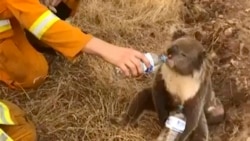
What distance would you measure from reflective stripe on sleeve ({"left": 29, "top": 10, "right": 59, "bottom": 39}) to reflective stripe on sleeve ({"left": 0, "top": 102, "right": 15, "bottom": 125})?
44 cm

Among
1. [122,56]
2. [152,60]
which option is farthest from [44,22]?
[152,60]

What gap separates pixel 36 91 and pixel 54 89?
0.37 ft

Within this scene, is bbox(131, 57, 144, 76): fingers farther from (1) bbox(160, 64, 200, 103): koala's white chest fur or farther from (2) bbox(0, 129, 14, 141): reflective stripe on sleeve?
(2) bbox(0, 129, 14, 141): reflective stripe on sleeve

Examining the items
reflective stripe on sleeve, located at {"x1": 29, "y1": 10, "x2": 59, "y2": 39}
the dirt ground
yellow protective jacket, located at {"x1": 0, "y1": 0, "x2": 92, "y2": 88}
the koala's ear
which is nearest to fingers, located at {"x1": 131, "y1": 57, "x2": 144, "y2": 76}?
yellow protective jacket, located at {"x1": 0, "y1": 0, "x2": 92, "y2": 88}

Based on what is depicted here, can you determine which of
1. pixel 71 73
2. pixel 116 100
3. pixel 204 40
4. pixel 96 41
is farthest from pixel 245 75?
pixel 96 41

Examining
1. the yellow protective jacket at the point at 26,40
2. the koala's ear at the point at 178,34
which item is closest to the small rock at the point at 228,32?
the koala's ear at the point at 178,34

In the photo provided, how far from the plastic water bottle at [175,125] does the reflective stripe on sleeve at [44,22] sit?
0.86 metres

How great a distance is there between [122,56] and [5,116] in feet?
2.29

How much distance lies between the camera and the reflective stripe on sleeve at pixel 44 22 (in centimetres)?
309

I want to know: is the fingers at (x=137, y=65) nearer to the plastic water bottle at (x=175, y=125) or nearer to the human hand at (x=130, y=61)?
the human hand at (x=130, y=61)

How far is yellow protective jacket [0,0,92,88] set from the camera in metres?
3.10

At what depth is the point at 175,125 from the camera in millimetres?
3430

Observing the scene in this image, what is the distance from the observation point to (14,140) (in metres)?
3.28

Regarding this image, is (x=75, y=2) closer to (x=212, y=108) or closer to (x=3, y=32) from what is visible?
(x=3, y=32)
